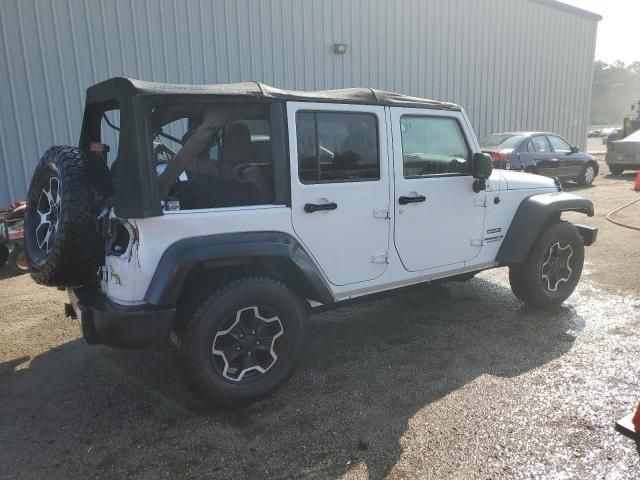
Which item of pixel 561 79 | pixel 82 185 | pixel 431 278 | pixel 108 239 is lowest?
pixel 431 278

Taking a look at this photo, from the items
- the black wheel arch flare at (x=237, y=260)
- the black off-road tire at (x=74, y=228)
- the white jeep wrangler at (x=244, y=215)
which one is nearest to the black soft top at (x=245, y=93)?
the white jeep wrangler at (x=244, y=215)

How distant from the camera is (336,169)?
337cm

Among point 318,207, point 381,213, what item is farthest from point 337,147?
point 381,213

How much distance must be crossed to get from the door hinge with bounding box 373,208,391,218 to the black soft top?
748 mm

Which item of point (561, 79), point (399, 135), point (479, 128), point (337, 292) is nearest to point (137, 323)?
point (337, 292)

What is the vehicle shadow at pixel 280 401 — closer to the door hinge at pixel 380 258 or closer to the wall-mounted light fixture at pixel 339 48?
the door hinge at pixel 380 258

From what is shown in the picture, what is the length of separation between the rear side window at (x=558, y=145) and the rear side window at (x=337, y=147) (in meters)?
10.4

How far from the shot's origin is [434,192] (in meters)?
3.80

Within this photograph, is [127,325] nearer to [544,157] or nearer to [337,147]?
[337,147]

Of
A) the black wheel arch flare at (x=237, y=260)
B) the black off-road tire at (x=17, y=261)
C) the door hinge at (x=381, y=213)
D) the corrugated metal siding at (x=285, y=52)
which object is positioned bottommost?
the black off-road tire at (x=17, y=261)

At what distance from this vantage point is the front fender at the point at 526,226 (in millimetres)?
4289

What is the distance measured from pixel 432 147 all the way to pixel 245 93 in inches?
62.8

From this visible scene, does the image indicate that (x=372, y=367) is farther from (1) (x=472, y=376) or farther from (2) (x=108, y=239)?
(2) (x=108, y=239)

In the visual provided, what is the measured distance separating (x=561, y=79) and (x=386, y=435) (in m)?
16.8
